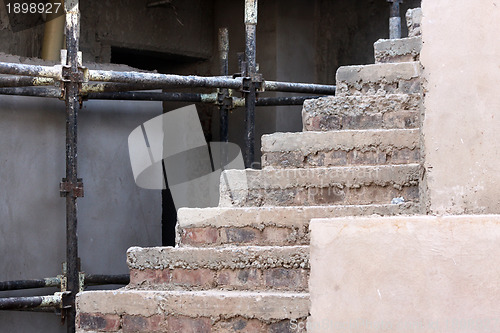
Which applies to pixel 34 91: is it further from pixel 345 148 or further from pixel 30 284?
pixel 345 148

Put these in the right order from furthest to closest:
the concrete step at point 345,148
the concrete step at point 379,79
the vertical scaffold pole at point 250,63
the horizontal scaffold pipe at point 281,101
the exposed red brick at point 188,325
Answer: the horizontal scaffold pipe at point 281,101
the vertical scaffold pole at point 250,63
the concrete step at point 379,79
the concrete step at point 345,148
the exposed red brick at point 188,325

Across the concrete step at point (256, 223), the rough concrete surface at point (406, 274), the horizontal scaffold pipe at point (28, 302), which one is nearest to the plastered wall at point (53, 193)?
the horizontal scaffold pipe at point (28, 302)

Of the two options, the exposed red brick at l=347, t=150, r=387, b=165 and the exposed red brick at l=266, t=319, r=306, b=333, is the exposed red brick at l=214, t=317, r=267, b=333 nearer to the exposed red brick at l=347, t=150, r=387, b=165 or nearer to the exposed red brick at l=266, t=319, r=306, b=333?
the exposed red brick at l=266, t=319, r=306, b=333

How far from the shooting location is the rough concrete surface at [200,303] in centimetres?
268

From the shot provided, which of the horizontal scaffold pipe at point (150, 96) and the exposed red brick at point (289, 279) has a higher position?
the horizontal scaffold pipe at point (150, 96)

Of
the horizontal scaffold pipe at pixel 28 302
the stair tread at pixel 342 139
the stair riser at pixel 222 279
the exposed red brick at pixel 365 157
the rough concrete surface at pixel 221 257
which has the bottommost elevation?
the horizontal scaffold pipe at pixel 28 302

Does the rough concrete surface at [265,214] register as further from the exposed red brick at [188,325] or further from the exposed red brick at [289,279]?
the exposed red brick at [188,325]

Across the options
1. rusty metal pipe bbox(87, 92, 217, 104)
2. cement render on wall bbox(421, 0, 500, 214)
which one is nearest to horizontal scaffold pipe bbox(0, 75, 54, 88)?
rusty metal pipe bbox(87, 92, 217, 104)

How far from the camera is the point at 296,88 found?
6.29 meters

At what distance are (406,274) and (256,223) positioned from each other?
3.64 feet

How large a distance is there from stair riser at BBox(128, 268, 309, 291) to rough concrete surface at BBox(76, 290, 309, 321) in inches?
3.6

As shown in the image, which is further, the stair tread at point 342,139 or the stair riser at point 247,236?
the stair tread at point 342,139

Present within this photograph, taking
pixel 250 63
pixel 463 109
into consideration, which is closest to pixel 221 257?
pixel 463 109

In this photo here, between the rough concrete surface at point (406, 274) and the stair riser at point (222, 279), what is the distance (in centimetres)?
68
